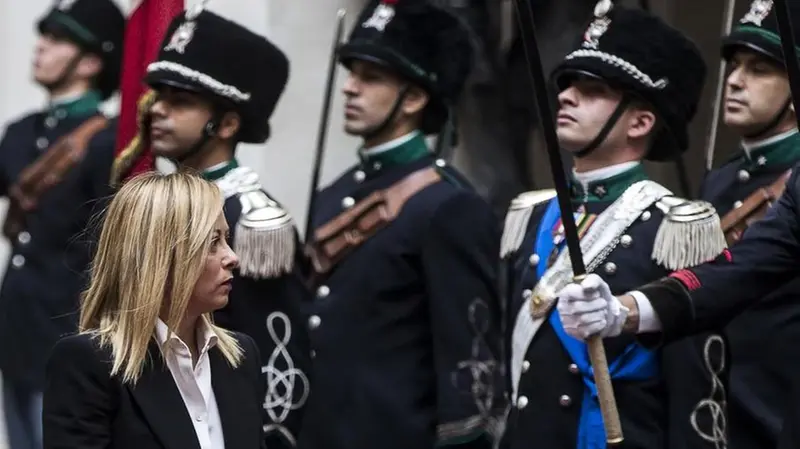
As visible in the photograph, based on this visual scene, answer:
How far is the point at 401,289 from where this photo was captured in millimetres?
6387

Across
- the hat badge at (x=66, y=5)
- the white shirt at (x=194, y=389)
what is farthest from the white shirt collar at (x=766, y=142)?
the hat badge at (x=66, y=5)

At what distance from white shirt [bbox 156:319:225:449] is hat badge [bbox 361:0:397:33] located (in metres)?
2.51

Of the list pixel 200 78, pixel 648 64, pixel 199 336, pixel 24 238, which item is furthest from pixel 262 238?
pixel 24 238

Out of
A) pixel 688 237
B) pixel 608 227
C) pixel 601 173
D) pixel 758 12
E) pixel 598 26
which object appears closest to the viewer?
pixel 688 237

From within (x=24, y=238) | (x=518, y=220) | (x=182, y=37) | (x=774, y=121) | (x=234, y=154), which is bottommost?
(x=24, y=238)

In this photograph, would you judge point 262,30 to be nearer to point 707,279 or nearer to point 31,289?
point 31,289

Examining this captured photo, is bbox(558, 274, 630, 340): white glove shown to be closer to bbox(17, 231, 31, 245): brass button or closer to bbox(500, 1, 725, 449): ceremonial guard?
bbox(500, 1, 725, 449): ceremonial guard

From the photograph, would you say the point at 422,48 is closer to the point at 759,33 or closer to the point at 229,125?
the point at 229,125

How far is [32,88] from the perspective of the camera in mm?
10531

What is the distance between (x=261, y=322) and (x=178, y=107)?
0.79 metres

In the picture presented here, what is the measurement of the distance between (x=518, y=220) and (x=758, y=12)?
86cm

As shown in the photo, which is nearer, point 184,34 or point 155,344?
point 155,344

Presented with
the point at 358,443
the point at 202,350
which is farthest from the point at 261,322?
the point at 202,350

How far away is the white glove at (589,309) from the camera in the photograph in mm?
4988
